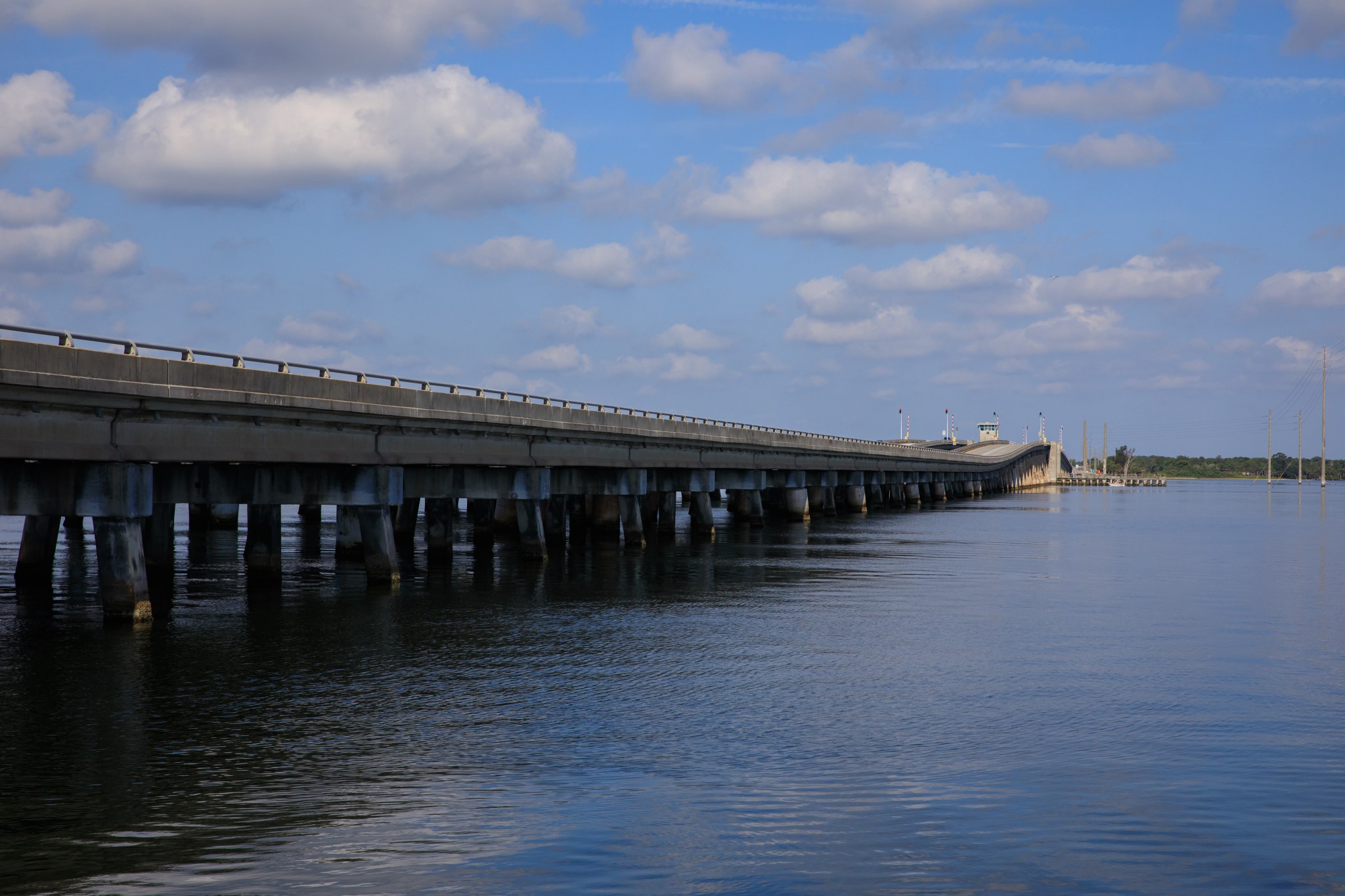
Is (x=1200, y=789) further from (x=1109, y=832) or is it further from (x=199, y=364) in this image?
(x=199, y=364)

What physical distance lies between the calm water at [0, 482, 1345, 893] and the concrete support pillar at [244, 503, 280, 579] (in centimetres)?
150

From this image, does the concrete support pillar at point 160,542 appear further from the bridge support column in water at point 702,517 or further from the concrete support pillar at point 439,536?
the bridge support column in water at point 702,517

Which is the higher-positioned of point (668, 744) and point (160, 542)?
point (160, 542)

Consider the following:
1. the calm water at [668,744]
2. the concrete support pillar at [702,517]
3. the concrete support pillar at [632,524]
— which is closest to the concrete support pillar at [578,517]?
the concrete support pillar at [632,524]

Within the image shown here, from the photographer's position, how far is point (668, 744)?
57.1ft

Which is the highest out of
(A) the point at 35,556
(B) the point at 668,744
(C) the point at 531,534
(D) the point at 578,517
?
(D) the point at 578,517

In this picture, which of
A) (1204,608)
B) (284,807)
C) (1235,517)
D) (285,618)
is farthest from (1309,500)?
(284,807)

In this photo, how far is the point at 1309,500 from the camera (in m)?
162

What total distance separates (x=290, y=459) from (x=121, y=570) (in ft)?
19.6

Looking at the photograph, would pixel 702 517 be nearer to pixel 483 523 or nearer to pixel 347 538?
pixel 483 523

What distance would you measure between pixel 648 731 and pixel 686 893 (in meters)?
6.65

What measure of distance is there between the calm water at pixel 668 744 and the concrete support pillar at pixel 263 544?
1499mm

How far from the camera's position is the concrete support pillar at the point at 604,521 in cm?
5803

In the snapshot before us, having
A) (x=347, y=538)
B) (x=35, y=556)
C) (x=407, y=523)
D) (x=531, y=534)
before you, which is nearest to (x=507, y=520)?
(x=407, y=523)
